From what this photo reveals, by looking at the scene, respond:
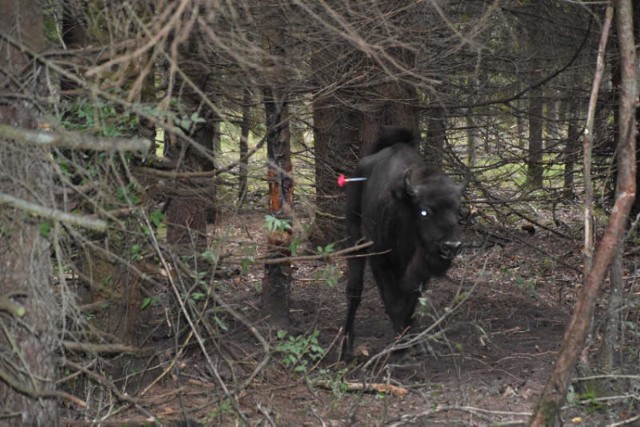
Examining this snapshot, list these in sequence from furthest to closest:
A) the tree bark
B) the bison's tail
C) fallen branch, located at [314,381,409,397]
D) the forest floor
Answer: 1. the bison's tail
2. fallen branch, located at [314,381,409,397]
3. the forest floor
4. the tree bark

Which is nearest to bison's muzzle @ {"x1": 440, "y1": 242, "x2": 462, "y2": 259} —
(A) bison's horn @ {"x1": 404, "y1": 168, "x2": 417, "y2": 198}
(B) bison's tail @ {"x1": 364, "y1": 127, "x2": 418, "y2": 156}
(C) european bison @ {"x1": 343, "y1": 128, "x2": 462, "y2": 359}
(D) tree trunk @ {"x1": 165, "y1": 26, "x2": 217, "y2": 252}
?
(C) european bison @ {"x1": 343, "y1": 128, "x2": 462, "y2": 359}

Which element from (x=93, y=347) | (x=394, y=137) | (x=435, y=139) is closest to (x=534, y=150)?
(x=435, y=139)

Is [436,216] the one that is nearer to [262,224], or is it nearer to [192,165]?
[262,224]

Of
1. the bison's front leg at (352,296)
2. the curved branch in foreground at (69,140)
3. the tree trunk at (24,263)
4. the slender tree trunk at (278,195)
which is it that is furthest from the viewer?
the bison's front leg at (352,296)

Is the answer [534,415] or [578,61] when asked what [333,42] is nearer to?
[534,415]

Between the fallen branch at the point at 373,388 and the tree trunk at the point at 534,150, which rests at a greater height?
the tree trunk at the point at 534,150

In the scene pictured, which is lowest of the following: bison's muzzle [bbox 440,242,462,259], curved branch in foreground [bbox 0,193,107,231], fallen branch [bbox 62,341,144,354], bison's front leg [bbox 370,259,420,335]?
bison's front leg [bbox 370,259,420,335]

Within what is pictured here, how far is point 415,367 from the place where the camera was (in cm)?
989

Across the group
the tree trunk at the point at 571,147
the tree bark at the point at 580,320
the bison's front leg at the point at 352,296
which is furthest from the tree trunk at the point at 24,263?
the tree trunk at the point at 571,147

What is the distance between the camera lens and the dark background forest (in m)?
5.87

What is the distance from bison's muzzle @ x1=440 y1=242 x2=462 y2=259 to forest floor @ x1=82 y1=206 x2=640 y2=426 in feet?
1.05

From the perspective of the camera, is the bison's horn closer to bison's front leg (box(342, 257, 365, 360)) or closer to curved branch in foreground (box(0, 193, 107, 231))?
bison's front leg (box(342, 257, 365, 360))

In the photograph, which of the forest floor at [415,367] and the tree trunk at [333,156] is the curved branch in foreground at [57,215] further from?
the tree trunk at [333,156]

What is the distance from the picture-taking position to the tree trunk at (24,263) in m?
5.71
